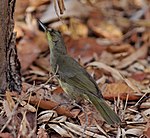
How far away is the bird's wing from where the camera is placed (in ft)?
13.9

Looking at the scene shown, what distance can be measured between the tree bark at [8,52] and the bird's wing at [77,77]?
0.35 metres

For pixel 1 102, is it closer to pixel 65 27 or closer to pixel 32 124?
pixel 32 124

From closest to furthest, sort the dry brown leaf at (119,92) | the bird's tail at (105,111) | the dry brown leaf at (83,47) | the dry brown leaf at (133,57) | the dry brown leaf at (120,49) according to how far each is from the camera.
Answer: the bird's tail at (105,111) → the dry brown leaf at (119,92) → the dry brown leaf at (133,57) → the dry brown leaf at (83,47) → the dry brown leaf at (120,49)

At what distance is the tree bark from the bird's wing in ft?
1.15

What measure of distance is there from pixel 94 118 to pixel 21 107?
55 centimetres

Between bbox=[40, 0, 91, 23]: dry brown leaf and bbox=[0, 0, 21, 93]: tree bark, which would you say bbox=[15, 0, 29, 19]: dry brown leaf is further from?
bbox=[0, 0, 21, 93]: tree bark

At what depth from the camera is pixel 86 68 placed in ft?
17.8

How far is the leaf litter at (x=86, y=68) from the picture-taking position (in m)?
3.99

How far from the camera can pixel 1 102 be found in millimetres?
4094

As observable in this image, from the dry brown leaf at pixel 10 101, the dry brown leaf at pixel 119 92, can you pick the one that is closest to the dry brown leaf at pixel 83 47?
the dry brown leaf at pixel 119 92

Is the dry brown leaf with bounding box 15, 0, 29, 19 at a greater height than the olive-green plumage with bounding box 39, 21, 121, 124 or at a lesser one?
greater

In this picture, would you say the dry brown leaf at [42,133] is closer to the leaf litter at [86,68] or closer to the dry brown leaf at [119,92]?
the leaf litter at [86,68]

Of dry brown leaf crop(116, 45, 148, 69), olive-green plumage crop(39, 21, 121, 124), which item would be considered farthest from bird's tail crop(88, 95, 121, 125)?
dry brown leaf crop(116, 45, 148, 69)

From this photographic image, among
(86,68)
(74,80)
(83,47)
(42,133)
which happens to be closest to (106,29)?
(83,47)
